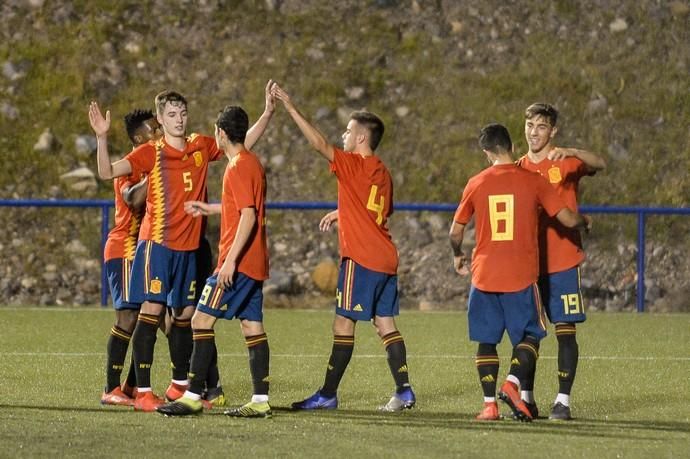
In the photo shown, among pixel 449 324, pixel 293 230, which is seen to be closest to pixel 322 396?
pixel 449 324

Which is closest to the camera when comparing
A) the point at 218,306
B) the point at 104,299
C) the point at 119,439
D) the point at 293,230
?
the point at 119,439

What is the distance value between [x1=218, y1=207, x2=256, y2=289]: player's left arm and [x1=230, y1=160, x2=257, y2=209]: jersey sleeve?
0.04m

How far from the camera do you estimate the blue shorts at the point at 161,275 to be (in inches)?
315

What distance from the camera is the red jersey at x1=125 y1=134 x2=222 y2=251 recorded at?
8.02m

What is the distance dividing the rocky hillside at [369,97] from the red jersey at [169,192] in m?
8.88

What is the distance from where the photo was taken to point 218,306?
7637 mm

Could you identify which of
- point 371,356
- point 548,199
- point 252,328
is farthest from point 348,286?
point 371,356

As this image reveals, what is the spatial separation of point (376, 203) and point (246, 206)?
837mm

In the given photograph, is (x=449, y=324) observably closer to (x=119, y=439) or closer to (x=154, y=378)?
(x=154, y=378)

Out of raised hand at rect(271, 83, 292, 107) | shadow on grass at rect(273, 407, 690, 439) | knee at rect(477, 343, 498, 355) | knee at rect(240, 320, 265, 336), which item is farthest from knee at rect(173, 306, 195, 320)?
knee at rect(477, 343, 498, 355)

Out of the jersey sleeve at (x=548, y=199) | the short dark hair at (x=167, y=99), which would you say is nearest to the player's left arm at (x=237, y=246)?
the short dark hair at (x=167, y=99)

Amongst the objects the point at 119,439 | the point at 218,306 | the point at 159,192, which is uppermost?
the point at 159,192

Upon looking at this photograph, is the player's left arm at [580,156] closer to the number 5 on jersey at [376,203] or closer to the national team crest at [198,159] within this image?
the number 5 on jersey at [376,203]

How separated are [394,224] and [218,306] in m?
10.5
